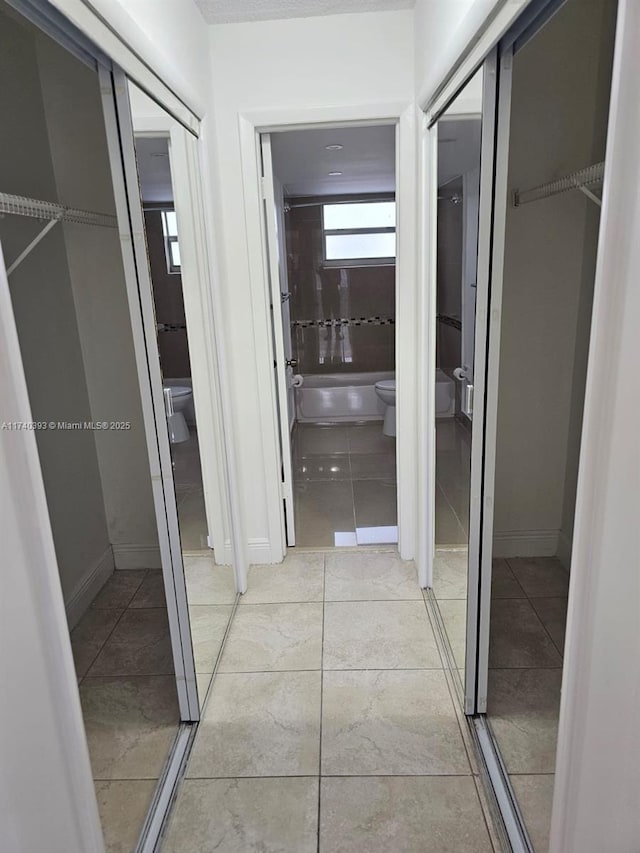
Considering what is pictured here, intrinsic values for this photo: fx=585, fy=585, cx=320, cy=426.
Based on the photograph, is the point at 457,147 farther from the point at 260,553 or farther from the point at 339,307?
the point at 339,307

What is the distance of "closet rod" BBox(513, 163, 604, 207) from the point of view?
1128mm

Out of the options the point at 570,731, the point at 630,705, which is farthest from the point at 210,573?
the point at 630,705

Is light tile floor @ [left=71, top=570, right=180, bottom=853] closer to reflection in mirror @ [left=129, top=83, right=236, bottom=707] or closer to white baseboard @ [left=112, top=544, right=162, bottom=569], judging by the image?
white baseboard @ [left=112, top=544, right=162, bottom=569]

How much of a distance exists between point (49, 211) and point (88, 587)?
34.4 inches

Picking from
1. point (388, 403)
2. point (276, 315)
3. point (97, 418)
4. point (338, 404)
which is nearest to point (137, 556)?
point (97, 418)

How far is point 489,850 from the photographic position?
159 centimetres

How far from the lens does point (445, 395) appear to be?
7.73 ft

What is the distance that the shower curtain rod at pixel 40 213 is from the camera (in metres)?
1.09

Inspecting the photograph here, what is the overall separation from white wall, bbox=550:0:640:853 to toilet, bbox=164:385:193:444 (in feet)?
4.21

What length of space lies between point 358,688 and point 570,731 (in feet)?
4.06

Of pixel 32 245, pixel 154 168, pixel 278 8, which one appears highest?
pixel 278 8

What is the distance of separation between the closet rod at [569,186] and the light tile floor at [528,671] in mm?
837

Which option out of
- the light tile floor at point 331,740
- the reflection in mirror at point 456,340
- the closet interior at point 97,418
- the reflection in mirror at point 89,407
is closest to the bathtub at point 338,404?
the light tile floor at point 331,740

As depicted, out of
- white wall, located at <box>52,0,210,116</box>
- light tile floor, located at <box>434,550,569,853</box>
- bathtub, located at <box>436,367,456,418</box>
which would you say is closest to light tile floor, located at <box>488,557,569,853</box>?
light tile floor, located at <box>434,550,569,853</box>
